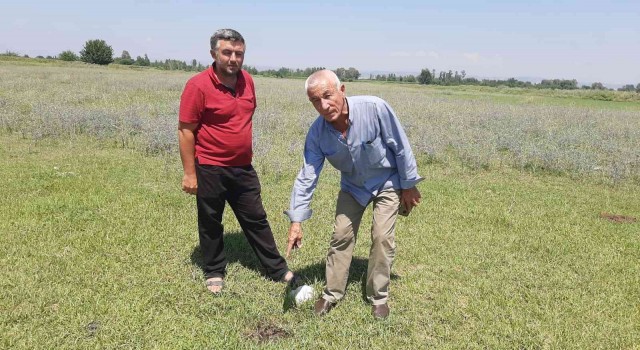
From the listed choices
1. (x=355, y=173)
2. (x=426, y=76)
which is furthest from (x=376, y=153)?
(x=426, y=76)

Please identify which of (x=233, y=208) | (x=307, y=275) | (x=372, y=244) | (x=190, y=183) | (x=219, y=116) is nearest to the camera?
(x=372, y=244)

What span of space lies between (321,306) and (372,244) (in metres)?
0.75

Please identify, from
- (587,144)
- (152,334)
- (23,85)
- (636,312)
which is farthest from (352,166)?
(23,85)

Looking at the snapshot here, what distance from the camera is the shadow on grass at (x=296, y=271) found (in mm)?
4605

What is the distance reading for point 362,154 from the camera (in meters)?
3.64

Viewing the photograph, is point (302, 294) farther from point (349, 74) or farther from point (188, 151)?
point (349, 74)

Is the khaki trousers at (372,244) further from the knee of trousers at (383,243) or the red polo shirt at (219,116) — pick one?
the red polo shirt at (219,116)

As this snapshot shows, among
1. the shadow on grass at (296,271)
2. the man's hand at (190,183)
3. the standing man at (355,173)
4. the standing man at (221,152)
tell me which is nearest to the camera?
the standing man at (355,173)

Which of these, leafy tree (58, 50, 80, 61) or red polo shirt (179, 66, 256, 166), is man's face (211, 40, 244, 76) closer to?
red polo shirt (179, 66, 256, 166)

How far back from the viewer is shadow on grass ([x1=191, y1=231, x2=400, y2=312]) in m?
4.61

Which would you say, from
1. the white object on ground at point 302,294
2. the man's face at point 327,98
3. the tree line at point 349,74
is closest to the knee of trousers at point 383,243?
the white object on ground at point 302,294

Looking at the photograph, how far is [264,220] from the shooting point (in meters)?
4.48

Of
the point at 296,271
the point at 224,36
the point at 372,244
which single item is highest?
the point at 224,36

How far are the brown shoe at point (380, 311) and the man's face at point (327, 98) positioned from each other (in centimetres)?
181
